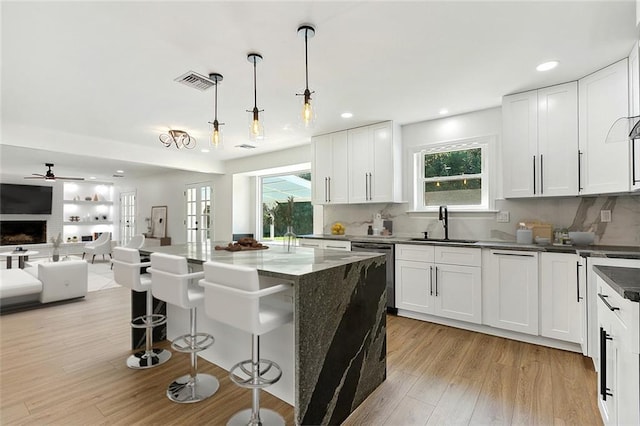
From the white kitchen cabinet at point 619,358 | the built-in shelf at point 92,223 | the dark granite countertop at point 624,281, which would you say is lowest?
the white kitchen cabinet at point 619,358

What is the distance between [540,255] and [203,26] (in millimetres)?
3462

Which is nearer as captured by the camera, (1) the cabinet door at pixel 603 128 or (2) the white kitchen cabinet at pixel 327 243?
(1) the cabinet door at pixel 603 128

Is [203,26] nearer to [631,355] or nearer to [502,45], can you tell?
[502,45]

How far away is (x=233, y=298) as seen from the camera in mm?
1610

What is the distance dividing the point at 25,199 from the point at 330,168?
31.3 feet

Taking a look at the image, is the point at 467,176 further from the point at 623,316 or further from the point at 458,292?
the point at 623,316

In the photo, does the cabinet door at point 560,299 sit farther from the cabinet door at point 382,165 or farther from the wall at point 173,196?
the wall at point 173,196

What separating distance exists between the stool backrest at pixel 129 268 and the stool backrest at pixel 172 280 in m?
0.42

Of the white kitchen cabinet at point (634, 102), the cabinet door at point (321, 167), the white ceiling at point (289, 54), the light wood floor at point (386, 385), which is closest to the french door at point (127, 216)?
the white ceiling at point (289, 54)

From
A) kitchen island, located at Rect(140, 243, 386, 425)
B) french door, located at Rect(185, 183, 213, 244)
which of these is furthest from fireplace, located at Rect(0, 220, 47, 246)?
kitchen island, located at Rect(140, 243, 386, 425)

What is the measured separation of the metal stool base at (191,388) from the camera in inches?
82.3

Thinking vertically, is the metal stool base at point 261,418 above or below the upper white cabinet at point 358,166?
below

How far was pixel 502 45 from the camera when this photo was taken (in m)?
2.35

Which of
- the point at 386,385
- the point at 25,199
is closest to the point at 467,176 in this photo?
the point at 386,385
